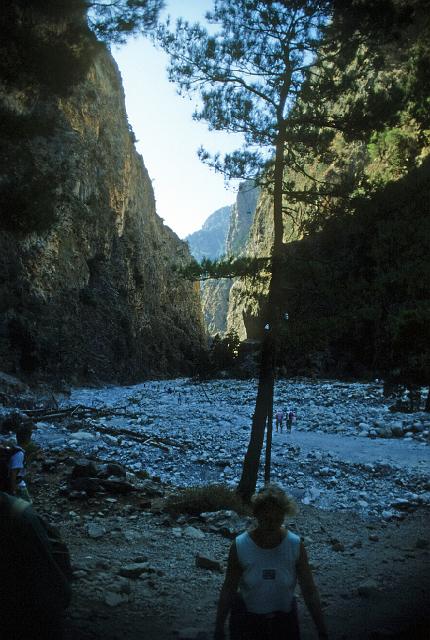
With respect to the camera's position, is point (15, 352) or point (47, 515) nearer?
point (47, 515)

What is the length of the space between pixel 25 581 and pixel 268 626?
1.31 metres

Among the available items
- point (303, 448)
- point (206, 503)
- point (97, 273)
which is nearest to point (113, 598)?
point (206, 503)

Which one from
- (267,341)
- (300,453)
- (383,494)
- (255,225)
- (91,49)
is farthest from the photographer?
(255,225)

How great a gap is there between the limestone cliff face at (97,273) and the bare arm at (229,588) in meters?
21.8

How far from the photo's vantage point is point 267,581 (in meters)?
2.71

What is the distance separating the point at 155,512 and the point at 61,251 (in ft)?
117

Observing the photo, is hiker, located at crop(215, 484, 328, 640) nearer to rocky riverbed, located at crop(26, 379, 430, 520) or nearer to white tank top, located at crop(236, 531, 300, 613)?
white tank top, located at crop(236, 531, 300, 613)

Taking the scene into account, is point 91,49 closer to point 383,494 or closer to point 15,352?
point 383,494

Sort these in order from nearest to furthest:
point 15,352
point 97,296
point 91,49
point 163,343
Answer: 1. point 91,49
2. point 15,352
3. point 97,296
4. point 163,343

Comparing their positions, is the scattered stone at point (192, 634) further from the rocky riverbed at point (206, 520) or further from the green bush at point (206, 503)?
the green bush at point (206, 503)

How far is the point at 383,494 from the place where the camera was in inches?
411

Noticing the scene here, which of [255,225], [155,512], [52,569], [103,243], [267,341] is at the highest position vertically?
[255,225]

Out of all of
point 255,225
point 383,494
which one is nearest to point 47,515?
point 383,494

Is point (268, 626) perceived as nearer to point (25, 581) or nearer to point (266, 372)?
point (25, 581)
